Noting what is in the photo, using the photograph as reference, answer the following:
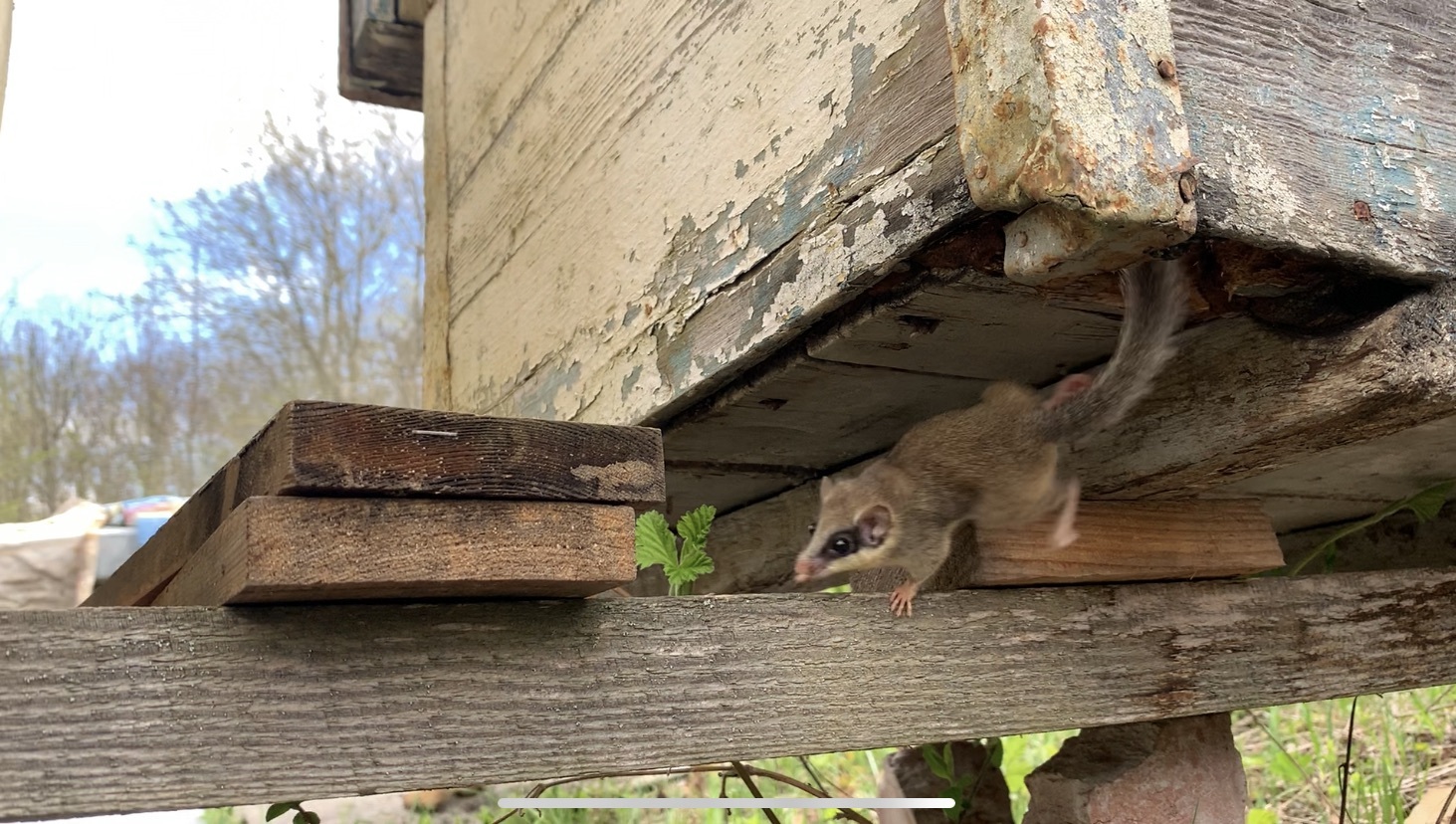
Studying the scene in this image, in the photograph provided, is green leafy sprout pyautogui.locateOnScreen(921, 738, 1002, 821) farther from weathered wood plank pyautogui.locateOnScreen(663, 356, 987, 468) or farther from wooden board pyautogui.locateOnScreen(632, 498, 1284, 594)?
weathered wood plank pyautogui.locateOnScreen(663, 356, 987, 468)

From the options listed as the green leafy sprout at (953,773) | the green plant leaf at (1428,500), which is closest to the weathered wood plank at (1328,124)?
the green plant leaf at (1428,500)

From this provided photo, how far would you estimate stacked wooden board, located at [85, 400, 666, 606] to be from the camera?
92 cm

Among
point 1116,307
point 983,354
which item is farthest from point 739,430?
point 1116,307

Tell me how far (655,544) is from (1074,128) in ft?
2.44

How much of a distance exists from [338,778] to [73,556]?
3.61 metres

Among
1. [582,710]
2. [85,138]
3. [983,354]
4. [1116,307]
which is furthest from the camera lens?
[85,138]

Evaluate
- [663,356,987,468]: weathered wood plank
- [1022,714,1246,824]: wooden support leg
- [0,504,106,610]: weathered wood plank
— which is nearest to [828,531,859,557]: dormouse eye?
[663,356,987,468]: weathered wood plank

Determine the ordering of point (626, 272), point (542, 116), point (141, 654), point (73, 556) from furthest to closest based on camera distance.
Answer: point (73, 556), point (542, 116), point (626, 272), point (141, 654)

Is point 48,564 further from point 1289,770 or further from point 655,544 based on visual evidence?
point 1289,770

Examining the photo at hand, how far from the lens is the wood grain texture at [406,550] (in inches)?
36.0

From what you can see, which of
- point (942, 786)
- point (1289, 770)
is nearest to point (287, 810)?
point (942, 786)

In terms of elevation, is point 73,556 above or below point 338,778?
above

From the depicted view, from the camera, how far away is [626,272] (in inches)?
65.2

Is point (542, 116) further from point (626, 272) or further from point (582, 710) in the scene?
point (582, 710)
